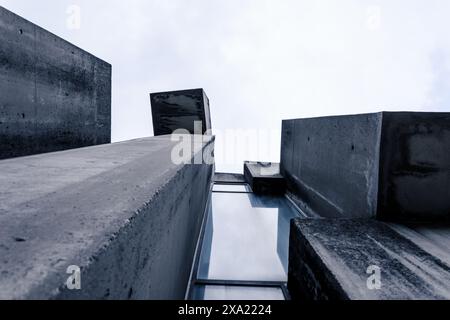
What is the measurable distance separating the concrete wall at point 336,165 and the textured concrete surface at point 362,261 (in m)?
0.55

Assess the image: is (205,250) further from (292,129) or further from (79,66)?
(79,66)

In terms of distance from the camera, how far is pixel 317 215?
448cm

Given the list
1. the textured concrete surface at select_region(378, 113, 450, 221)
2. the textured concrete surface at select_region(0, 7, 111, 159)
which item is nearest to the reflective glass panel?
the textured concrete surface at select_region(378, 113, 450, 221)

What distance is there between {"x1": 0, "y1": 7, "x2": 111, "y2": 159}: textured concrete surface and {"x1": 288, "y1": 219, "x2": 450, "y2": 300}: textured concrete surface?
3.48 meters

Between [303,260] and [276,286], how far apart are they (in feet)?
2.42

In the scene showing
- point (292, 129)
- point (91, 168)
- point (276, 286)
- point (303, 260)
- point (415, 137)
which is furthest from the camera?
point (292, 129)

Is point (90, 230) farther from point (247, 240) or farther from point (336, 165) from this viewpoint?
point (336, 165)

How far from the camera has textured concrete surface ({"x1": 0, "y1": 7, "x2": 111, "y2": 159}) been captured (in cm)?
357

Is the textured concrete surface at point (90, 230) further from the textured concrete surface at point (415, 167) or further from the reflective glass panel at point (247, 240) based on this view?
the textured concrete surface at point (415, 167)

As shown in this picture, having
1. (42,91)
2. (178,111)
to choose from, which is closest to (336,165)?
(42,91)

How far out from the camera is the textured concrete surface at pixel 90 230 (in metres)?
0.74

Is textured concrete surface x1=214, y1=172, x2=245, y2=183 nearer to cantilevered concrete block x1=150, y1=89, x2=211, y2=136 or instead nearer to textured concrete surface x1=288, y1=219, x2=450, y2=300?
cantilevered concrete block x1=150, y1=89, x2=211, y2=136

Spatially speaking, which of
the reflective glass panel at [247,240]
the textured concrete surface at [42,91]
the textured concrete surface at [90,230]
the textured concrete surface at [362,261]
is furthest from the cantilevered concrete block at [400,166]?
the textured concrete surface at [42,91]
